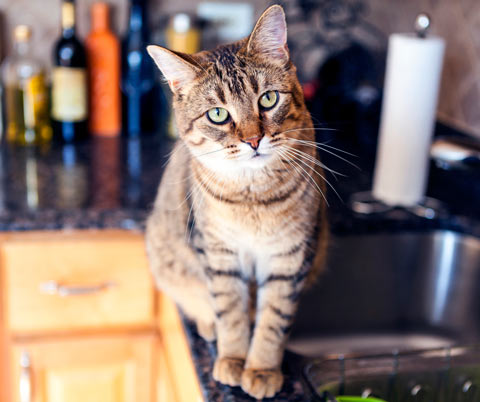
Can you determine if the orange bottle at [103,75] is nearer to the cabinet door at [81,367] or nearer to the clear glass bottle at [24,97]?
the clear glass bottle at [24,97]

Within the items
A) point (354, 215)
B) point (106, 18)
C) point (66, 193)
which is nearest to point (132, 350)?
point (66, 193)

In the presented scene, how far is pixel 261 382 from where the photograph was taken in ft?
2.61

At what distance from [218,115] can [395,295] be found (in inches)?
29.0

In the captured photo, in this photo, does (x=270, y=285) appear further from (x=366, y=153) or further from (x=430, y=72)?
(x=366, y=153)

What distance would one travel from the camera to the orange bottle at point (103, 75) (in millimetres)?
1732

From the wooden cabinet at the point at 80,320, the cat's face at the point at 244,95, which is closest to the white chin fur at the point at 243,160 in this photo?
the cat's face at the point at 244,95

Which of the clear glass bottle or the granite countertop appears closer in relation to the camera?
the granite countertop

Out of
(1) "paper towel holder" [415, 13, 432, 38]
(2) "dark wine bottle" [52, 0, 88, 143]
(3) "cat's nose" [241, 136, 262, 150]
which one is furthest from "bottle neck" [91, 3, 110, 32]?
(3) "cat's nose" [241, 136, 262, 150]

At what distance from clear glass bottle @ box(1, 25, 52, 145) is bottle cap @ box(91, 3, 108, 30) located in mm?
205

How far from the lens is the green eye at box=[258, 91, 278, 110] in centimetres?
77

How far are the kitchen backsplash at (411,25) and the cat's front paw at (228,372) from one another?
1.08m

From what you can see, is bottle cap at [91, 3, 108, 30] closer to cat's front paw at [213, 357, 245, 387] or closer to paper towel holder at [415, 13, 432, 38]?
paper towel holder at [415, 13, 432, 38]

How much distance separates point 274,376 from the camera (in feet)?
2.66

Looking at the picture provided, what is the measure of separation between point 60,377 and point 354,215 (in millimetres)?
760
